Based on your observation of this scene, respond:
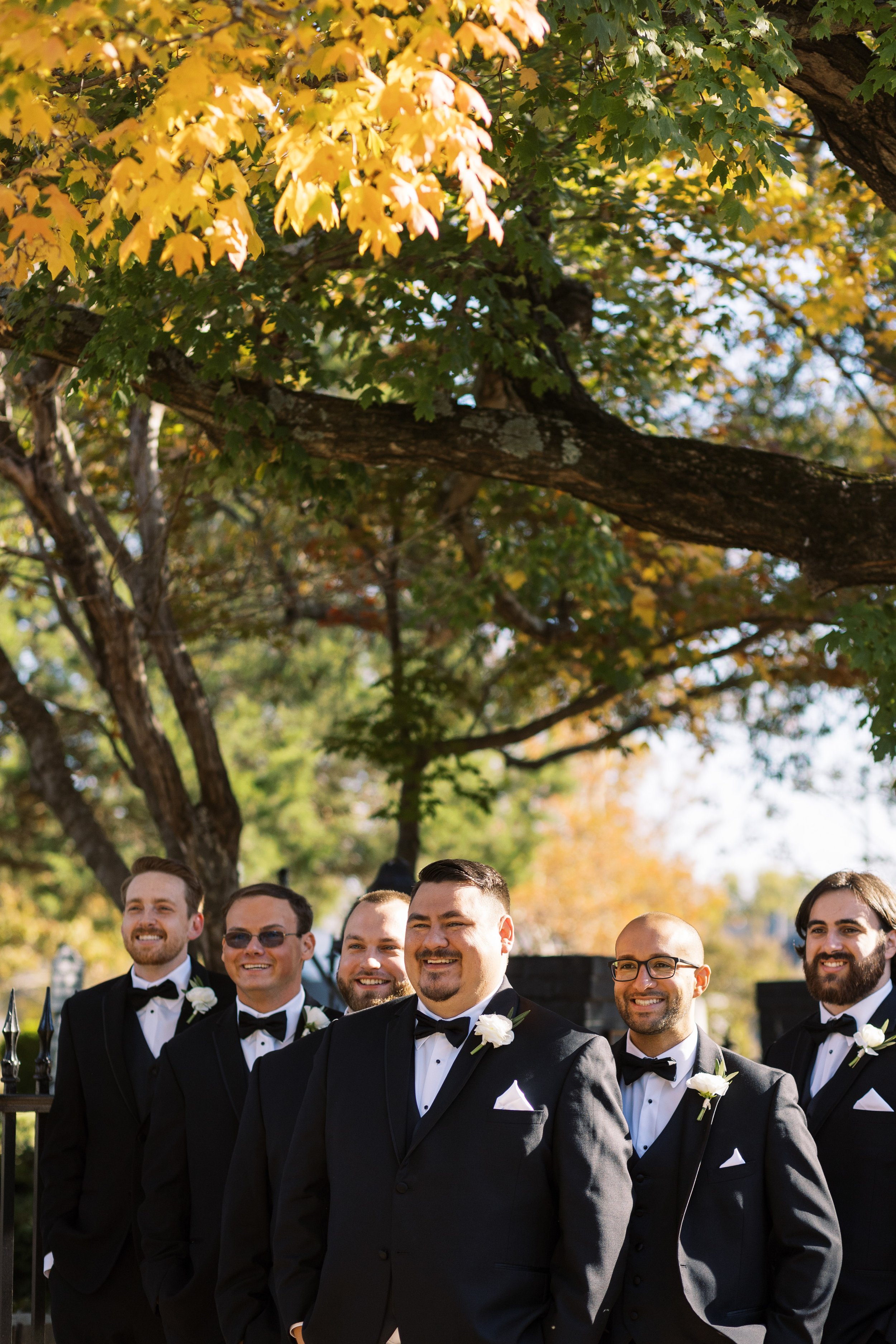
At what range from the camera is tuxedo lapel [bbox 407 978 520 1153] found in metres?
3.31

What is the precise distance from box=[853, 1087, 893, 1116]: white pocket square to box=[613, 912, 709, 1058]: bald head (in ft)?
2.13

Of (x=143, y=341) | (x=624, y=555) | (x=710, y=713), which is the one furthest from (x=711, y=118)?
(x=710, y=713)

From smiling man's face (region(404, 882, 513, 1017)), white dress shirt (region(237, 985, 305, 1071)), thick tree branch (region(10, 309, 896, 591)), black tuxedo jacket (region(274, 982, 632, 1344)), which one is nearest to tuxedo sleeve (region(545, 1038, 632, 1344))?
black tuxedo jacket (region(274, 982, 632, 1344))

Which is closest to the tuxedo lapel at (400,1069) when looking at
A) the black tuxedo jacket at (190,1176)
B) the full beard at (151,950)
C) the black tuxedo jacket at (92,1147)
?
the black tuxedo jacket at (190,1176)

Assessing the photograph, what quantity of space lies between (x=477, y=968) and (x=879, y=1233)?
1455 millimetres

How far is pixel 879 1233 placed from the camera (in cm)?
363

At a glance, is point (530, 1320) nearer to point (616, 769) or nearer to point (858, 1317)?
point (858, 1317)

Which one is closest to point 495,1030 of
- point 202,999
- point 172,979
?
point 202,999

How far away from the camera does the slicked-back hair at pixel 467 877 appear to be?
3475mm

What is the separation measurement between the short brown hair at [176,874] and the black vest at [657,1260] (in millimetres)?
2157

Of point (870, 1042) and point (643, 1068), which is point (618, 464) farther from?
point (643, 1068)

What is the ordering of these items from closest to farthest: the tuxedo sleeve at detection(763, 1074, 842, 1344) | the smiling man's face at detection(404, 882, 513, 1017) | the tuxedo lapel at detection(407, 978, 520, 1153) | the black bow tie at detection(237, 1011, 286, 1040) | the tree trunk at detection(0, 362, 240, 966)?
the tuxedo sleeve at detection(763, 1074, 842, 1344) < the tuxedo lapel at detection(407, 978, 520, 1153) < the smiling man's face at detection(404, 882, 513, 1017) < the black bow tie at detection(237, 1011, 286, 1040) < the tree trunk at detection(0, 362, 240, 966)

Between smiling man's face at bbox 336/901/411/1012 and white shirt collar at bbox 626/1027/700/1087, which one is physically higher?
smiling man's face at bbox 336/901/411/1012

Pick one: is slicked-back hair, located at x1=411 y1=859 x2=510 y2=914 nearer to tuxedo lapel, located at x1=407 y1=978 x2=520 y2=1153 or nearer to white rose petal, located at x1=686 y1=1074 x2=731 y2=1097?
tuxedo lapel, located at x1=407 y1=978 x2=520 y2=1153
